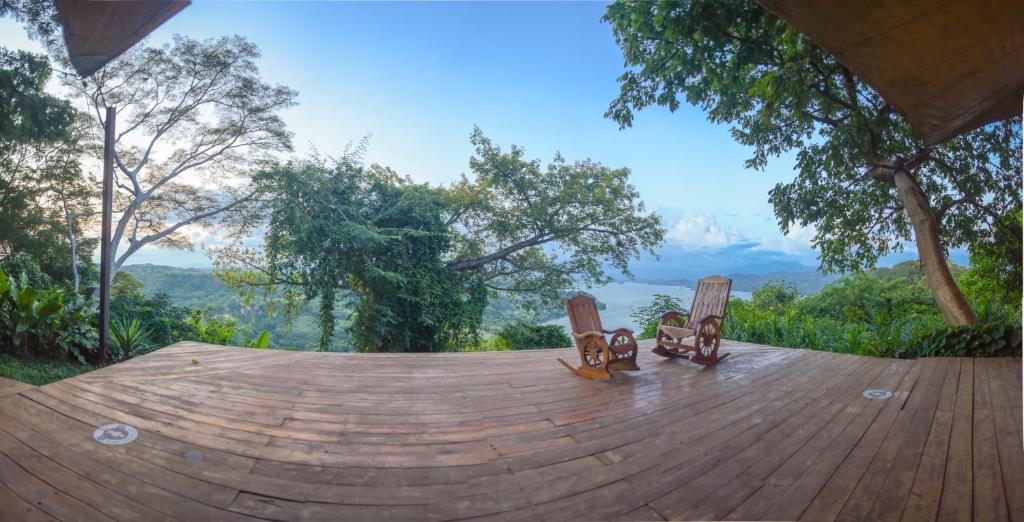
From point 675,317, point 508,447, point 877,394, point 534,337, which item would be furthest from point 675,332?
point 534,337

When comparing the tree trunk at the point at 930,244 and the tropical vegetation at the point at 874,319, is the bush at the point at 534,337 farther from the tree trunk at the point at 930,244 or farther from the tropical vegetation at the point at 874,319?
the tree trunk at the point at 930,244

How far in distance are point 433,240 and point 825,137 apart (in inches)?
273

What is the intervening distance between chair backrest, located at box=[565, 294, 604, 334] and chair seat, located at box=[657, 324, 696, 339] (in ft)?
3.01

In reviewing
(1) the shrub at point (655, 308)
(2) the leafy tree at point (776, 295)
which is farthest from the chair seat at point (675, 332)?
(2) the leafy tree at point (776, 295)

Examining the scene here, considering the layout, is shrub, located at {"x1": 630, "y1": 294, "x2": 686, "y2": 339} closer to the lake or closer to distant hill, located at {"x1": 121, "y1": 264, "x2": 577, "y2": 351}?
the lake

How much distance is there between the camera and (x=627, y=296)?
10133mm

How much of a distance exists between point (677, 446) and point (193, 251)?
11.0 meters

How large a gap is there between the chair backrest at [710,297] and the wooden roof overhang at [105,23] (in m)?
5.01

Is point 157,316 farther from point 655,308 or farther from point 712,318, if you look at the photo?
point 655,308

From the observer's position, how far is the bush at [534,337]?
26.9 ft

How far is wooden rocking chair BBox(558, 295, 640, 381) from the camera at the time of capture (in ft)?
12.3

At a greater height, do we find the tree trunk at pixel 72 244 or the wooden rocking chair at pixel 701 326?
the tree trunk at pixel 72 244

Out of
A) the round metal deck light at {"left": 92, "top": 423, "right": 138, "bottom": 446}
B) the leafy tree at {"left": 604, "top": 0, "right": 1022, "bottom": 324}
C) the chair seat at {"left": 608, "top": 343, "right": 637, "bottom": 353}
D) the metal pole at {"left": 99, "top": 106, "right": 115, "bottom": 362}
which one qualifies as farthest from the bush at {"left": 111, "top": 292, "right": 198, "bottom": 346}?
the leafy tree at {"left": 604, "top": 0, "right": 1022, "bottom": 324}

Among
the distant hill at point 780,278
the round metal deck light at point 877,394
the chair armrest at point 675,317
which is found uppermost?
the distant hill at point 780,278
